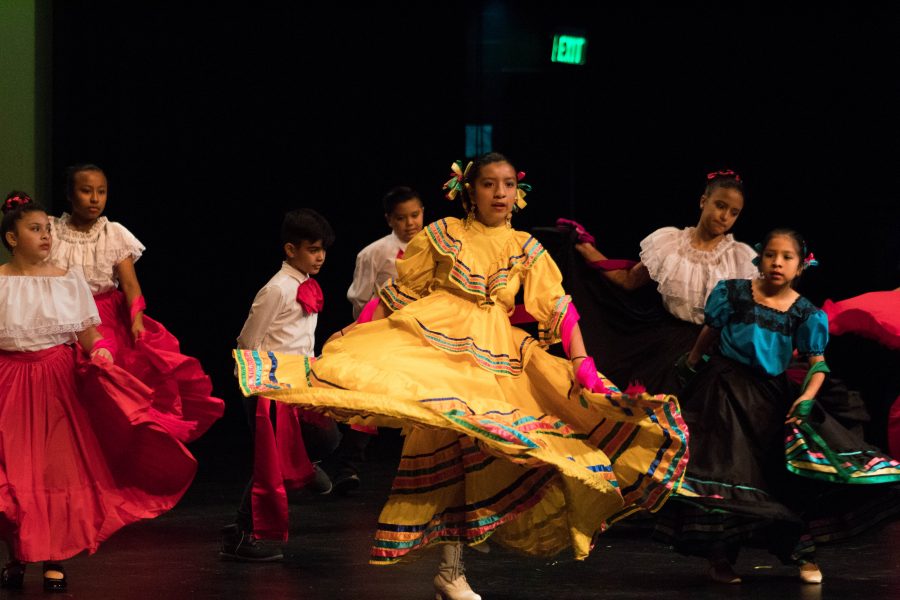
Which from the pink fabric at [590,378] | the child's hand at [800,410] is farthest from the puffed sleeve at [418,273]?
the child's hand at [800,410]

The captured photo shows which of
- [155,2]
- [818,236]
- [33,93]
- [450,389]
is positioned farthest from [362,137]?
[450,389]

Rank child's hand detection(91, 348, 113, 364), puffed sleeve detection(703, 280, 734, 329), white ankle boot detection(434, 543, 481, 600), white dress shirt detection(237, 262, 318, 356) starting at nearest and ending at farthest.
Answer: white ankle boot detection(434, 543, 481, 600), child's hand detection(91, 348, 113, 364), puffed sleeve detection(703, 280, 734, 329), white dress shirt detection(237, 262, 318, 356)

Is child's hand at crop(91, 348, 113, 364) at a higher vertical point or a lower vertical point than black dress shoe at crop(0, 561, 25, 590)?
higher

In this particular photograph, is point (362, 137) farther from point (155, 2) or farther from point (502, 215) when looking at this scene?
point (502, 215)

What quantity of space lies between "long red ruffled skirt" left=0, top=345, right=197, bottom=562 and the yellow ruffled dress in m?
0.60

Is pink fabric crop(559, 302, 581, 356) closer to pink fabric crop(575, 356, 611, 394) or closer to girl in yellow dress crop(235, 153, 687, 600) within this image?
girl in yellow dress crop(235, 153, 687, 600)

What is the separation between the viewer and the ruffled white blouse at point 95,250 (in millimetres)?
5246

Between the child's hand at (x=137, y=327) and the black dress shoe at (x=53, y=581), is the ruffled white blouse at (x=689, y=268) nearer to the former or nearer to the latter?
the child's hand at (x=137, y=327)

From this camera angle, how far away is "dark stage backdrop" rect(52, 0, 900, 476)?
7266 mm

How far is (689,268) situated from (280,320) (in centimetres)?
157

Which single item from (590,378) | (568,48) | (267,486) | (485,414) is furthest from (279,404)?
(568,48)

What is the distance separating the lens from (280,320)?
4.86 metres

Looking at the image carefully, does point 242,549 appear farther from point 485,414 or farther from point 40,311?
point 485,414

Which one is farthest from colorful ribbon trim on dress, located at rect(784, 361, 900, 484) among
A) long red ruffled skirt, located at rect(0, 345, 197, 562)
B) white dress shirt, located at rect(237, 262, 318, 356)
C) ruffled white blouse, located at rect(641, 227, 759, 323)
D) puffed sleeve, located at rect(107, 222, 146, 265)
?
puffed sleeve, located at rect(107, 222, 146, 265)
